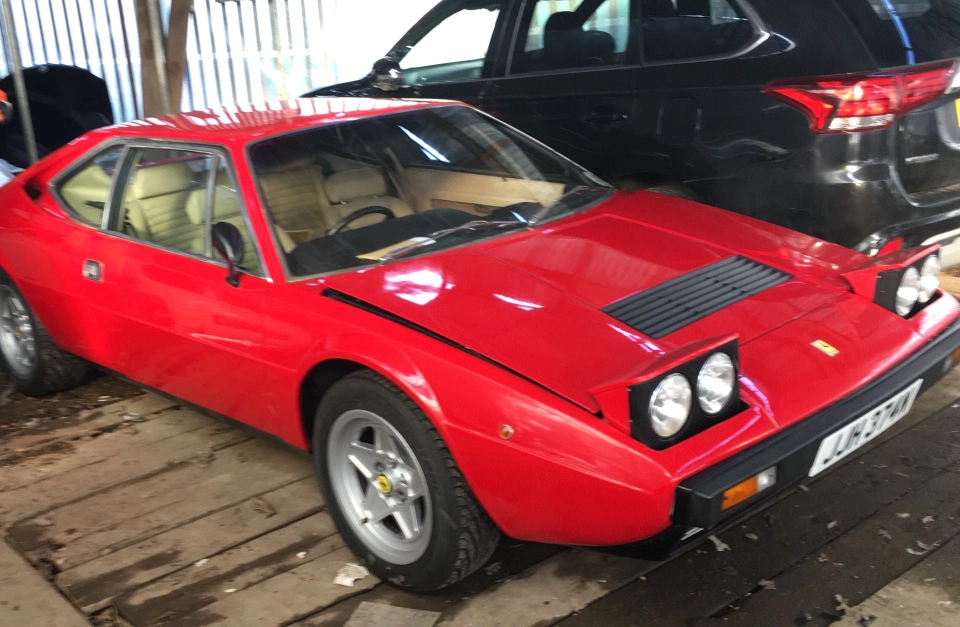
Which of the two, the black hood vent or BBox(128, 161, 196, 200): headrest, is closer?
the black hood vent

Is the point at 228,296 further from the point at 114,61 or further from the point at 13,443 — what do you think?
the point at 114,61

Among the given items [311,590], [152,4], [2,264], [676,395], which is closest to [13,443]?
[2,264]

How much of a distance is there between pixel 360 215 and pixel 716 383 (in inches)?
52.1

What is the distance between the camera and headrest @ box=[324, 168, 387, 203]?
9.81ft

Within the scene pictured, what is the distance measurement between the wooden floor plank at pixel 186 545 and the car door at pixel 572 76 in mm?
2203

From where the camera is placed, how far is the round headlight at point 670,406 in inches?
81.9

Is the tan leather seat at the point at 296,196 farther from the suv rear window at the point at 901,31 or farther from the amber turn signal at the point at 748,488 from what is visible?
the suv rear window at the point at 901,31

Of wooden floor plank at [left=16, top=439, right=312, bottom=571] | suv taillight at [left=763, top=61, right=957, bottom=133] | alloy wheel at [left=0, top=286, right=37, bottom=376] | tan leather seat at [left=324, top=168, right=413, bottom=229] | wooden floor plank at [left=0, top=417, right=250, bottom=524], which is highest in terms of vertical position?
suv taillight at [left=763, top=61, right=957, bottom=133]

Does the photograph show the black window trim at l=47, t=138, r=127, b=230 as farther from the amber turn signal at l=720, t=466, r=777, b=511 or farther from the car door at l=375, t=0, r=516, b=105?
the amber turn signal at l=720, t=466, r=777, b=511

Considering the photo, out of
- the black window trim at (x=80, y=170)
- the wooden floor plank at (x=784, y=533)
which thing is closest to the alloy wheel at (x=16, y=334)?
the black window trim at (x=80, y=170)

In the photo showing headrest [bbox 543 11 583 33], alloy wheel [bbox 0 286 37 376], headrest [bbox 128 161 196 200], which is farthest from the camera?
headrest [bbox 543 11 583 33]

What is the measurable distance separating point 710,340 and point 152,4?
5.48 meters

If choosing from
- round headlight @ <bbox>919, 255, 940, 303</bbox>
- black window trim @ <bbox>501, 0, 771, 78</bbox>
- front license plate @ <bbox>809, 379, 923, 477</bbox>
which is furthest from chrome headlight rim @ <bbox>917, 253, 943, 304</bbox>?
black window trim @ <bbox>501, 0, 771, 78</bbox>

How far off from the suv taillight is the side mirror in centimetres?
221
